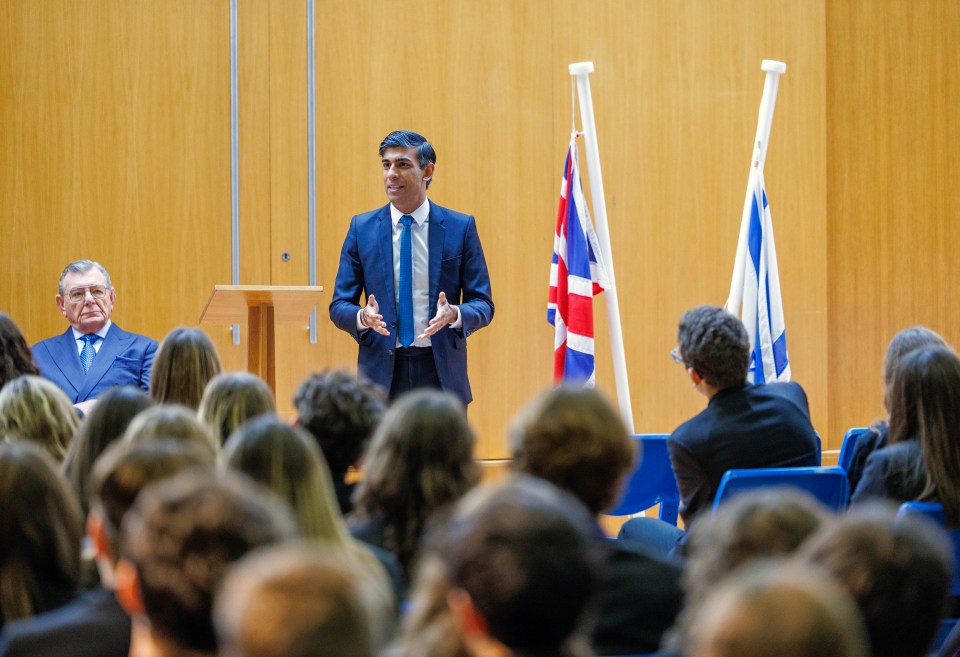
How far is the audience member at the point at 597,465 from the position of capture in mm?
2242

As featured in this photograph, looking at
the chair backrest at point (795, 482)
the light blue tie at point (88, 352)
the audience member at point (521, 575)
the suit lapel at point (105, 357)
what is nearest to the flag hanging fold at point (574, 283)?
the suit lapel at point (105, 357)

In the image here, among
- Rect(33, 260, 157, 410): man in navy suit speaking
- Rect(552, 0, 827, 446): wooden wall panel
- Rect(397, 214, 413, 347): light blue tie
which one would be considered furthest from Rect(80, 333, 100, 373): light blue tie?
Rect(552, 0, 827, 446): wooden wall panel

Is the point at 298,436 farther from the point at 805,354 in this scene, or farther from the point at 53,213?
the point at 805,354

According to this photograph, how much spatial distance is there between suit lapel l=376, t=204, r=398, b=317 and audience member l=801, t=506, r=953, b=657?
4.11m

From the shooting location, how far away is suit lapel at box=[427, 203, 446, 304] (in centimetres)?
561

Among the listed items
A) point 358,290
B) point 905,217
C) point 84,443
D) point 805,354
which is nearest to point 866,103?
point 905,217

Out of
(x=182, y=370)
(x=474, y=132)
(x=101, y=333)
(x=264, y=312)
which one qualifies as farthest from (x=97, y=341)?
(x=474, y=132)

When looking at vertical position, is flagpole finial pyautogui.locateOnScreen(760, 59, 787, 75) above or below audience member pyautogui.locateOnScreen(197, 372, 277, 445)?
above

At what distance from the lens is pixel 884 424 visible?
12.7 feet

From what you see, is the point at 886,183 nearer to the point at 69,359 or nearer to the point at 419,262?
the point at 419,262

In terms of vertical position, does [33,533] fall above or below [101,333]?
below

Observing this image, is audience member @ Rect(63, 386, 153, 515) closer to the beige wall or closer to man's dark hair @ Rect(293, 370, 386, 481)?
man's dark hair @ Rect(293, 370, 386, 481)

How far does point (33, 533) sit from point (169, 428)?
0.47 m

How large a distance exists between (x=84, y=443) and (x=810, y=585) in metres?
2.15
